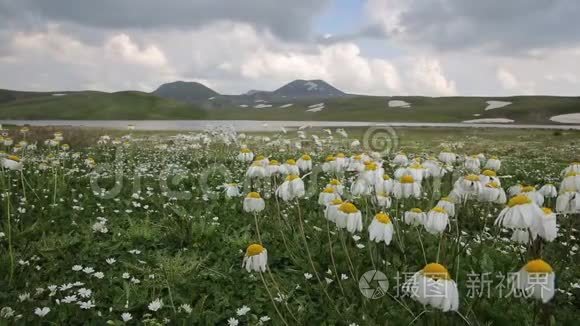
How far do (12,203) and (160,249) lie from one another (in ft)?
12.2

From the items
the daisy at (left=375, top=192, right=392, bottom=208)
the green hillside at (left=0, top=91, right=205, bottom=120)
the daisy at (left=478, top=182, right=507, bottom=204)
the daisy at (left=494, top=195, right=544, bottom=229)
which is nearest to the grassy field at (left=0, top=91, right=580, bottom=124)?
the green hillside at (left=0, top=91, right=205, bottom=120)

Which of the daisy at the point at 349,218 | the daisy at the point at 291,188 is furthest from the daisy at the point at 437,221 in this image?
the daisy at the point at 291,188

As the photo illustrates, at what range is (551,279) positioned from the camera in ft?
8.25

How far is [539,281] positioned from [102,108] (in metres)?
143

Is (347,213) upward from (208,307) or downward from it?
upward

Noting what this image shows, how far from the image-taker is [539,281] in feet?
8.27

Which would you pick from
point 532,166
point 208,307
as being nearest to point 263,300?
point 208,307

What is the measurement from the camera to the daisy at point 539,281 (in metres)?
2.51

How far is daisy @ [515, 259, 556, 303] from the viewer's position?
2.51m

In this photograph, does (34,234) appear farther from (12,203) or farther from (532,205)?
(532,205)
